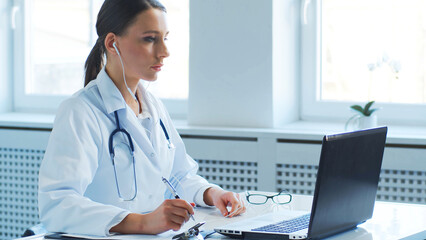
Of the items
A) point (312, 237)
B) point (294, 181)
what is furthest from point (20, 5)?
point (312, 237)

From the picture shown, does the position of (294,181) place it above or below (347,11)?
below

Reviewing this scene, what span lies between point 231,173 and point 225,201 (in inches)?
48.0

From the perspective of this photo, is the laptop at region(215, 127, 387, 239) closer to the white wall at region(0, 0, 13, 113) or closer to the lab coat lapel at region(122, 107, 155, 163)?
the lab coat lapel at region(122, 107, 155, 163)

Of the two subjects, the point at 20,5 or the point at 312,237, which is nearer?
the point at 312,237

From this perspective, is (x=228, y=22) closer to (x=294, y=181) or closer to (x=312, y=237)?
(x=294, y=181)

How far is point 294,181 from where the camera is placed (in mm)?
3088

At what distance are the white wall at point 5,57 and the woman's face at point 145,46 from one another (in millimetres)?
2126

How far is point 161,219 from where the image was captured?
1.62 m

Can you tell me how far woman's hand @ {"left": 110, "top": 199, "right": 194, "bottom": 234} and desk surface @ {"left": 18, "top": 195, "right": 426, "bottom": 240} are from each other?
21 millimetres

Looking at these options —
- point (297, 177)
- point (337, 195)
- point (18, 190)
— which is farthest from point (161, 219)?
point (18, 190)

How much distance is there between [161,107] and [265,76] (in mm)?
1022

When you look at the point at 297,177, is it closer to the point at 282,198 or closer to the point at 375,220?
the point at 282,198

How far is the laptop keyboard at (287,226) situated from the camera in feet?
5.45

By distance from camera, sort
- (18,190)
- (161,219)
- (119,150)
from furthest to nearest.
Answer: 1. (18,190)
2. (119,150)
3. (161,219)
